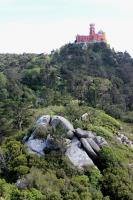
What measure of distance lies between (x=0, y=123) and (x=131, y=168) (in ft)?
65.6

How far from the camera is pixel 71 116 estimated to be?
51.3 meters

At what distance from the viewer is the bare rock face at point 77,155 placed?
40.3 metres

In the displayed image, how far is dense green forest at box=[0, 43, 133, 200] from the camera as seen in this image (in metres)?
36.2

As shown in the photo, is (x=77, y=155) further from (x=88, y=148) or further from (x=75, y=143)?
(x=75, y=143)

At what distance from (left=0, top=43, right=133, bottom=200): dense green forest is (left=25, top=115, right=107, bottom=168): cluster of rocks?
840 millimetres

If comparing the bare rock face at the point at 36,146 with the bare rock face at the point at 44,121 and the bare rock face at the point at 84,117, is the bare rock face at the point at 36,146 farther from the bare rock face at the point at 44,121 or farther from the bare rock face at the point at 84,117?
the bare rock face at the point at 84,117

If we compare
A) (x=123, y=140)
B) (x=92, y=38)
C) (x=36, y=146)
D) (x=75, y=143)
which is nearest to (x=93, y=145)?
(x=75, y=143)

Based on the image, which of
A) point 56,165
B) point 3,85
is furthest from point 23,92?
point 56,165

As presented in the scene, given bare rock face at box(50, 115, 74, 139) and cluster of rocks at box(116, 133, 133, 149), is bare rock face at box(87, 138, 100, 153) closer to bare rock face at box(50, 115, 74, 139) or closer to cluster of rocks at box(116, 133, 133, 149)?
bare rock face at box(50, 115, 74, 139)

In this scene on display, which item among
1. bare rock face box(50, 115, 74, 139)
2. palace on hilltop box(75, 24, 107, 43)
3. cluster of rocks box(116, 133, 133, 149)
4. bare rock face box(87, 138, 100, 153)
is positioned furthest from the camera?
palace on hilltop box(75, 24, 107, 43)

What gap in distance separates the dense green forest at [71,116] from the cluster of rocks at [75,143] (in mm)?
840

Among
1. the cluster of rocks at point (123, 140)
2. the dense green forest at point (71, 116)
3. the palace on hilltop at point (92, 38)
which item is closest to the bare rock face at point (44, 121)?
the dense green forest at point (71, 116)

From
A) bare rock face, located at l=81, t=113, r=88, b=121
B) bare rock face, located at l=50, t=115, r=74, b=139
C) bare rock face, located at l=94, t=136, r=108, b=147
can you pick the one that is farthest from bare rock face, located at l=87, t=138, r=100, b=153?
bare rock face, located at l=81, t=113, r=88, b=121

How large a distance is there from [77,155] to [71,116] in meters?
10.7
